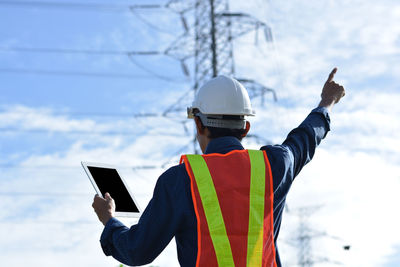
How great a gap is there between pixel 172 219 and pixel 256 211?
0.44 meters

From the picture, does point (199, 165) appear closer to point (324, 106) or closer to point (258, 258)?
point (258, 258)

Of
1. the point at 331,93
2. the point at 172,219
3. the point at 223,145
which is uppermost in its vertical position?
the point at 331,93

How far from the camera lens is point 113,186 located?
13.6ft

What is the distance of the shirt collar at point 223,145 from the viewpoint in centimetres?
368

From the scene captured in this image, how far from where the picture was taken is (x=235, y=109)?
12.8ft

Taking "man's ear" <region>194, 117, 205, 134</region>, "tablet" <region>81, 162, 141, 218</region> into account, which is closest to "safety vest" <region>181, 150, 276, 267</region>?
"man's ear" <region>194, 117, 205, 134</region>

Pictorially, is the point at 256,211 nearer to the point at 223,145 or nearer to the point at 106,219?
the point at 223,145

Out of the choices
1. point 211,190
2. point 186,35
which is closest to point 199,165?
point 211,190

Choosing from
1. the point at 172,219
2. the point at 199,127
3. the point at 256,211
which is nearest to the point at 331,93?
the point at 199,127

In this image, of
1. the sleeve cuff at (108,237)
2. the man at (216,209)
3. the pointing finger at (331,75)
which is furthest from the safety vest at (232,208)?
the pointing finger at (331,75)

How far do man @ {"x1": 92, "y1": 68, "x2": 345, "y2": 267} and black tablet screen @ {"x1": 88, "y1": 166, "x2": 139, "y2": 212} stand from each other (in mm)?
251

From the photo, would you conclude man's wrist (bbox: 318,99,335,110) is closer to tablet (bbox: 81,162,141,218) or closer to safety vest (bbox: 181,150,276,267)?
safety vest (bbox: 181,150,276,267)

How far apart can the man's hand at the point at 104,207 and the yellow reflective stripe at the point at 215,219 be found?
0.64 metres

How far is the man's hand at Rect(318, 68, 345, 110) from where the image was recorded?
4500 mm
